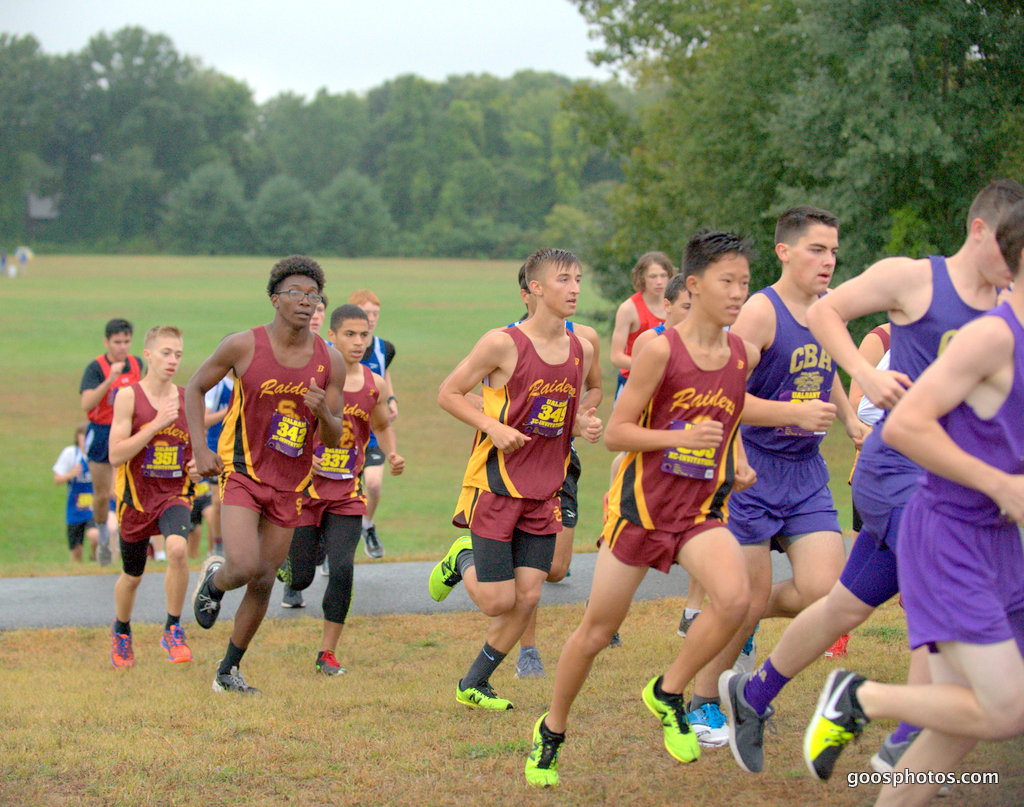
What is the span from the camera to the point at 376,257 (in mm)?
107750

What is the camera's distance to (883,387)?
3.78 meters

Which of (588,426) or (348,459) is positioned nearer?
(588,426)

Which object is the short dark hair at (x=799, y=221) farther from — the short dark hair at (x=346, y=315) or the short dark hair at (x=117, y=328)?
the short dark hair at (x=117, y=328)

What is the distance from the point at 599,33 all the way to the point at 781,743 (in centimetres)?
2552

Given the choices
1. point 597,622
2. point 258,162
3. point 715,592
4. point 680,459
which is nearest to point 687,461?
point 680,459

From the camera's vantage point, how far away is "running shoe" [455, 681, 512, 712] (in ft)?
18.7

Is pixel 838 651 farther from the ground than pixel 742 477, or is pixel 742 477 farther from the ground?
pixel 742 477

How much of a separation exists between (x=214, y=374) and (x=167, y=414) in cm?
130

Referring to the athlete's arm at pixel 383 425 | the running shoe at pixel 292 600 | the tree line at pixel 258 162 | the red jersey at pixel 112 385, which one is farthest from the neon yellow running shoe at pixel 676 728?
the tree line at pixel 258 162

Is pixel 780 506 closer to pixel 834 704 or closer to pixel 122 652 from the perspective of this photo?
pixel 834 704

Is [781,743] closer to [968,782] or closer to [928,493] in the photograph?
[968,782]

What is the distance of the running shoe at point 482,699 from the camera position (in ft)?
18.7

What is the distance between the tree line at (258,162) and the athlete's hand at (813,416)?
91952 millimetres

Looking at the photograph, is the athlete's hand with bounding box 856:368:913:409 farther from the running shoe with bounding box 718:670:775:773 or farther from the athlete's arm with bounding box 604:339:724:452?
the running shoe with bounding box 718:670:775:773
